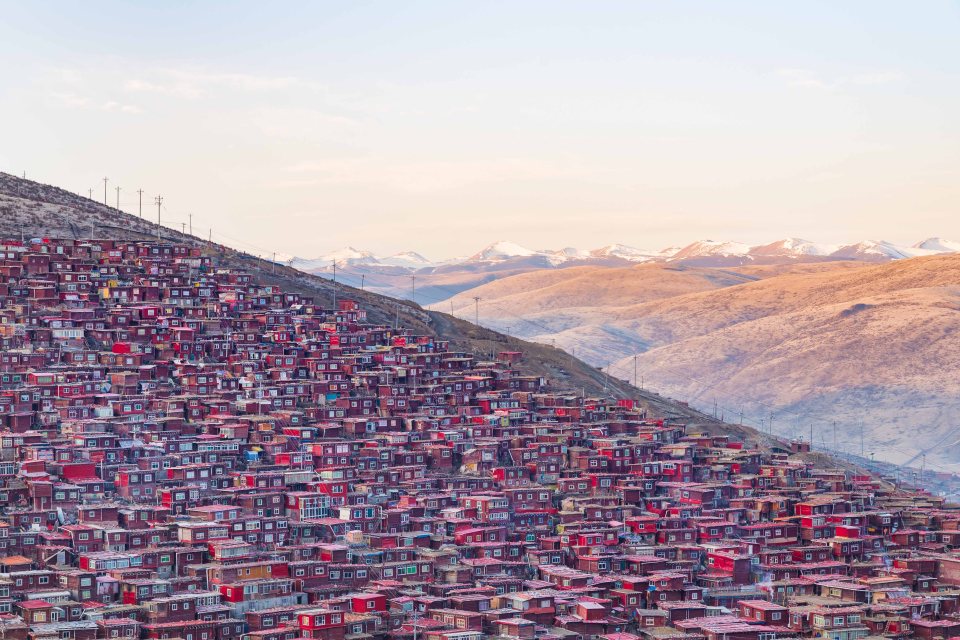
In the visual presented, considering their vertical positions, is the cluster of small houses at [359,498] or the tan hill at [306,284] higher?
the tan hill at [306,284]

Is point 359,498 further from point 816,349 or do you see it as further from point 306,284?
point 816,349

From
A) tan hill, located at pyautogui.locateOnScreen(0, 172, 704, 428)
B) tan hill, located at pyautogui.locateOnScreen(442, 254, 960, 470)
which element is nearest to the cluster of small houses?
tan hill, located at pyautogui.locateOnScreen(0, 172, 704, 428)

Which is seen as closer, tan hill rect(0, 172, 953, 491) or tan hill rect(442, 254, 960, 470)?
tan hill rect(0, 172, 953, 491)

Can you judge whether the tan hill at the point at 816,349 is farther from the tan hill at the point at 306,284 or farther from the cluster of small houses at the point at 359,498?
the cluster of small houses at the point at 359,498

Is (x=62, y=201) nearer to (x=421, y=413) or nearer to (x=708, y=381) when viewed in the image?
(x=421, y=413)

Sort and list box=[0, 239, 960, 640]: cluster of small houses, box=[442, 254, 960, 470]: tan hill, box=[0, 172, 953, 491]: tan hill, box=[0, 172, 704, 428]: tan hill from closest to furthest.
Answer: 1. box=[0, 239, 960, 640]: cluster of small houses
2. box=[0, 172, 953, 491]: tan hill
3. box=[0, 172, 704, 428]: tan hill
4. box=[442, 254, 960, 470]: tan hill

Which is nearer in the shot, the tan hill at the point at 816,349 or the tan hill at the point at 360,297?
the tan hill at the point at 360,297

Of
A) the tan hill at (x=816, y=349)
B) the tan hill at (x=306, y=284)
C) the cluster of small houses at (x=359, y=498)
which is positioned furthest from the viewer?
the tan hill at (x=816, y=349)

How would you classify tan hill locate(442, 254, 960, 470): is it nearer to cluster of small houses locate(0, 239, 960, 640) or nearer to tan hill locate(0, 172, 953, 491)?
tan hill locate(0, 172, 953, 491)

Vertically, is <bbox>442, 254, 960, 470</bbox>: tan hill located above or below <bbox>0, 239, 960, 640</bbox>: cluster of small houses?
above

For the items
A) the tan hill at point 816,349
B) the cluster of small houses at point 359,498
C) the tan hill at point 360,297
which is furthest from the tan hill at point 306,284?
the tan hill at point 816,349
